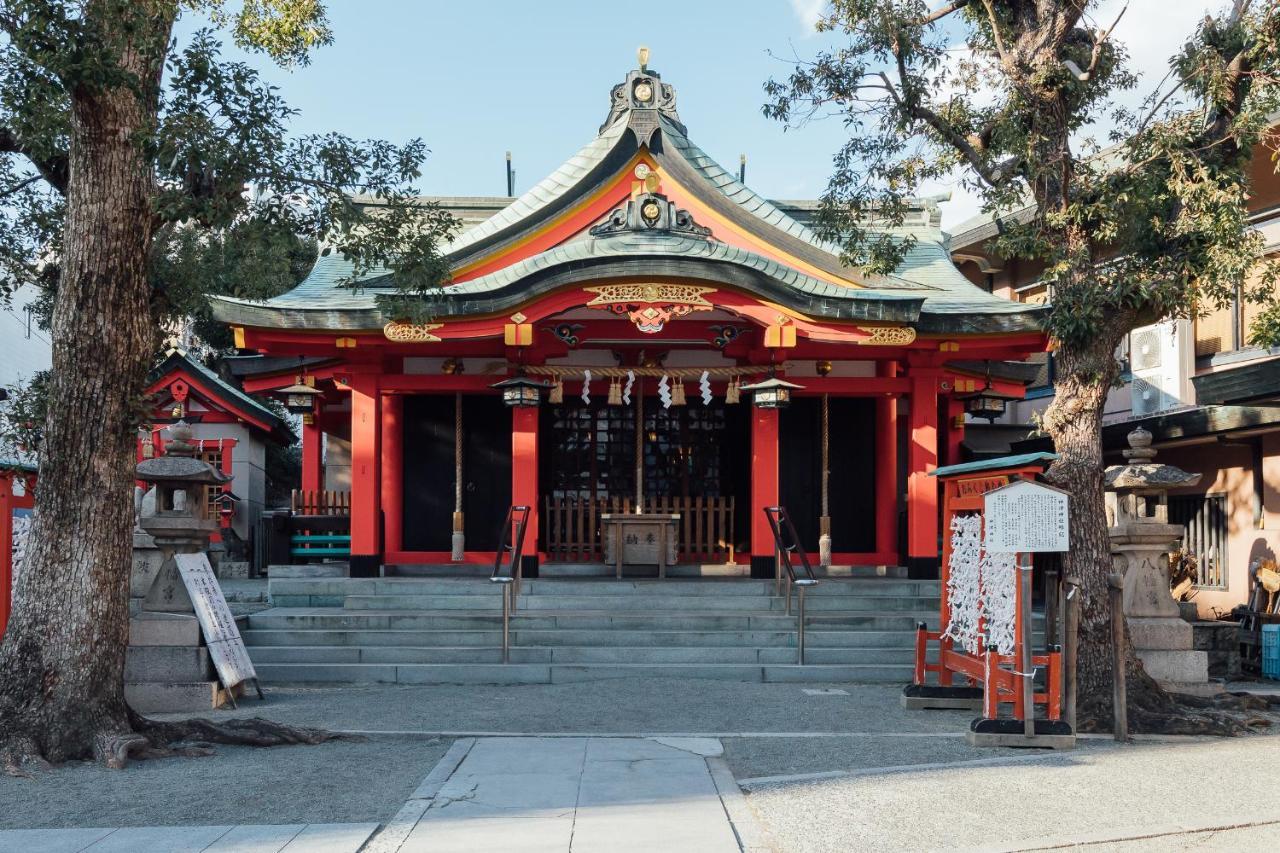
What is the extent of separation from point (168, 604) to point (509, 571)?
3414 millimetres

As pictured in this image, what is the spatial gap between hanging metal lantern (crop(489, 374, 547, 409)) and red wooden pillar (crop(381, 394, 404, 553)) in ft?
6.46

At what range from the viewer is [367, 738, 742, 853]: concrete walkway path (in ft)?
17.8

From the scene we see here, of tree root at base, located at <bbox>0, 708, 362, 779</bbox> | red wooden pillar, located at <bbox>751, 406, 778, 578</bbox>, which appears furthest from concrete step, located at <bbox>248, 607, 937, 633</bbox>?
tree root at base, located at <bbox>0, 708, 362, 779</bbox>

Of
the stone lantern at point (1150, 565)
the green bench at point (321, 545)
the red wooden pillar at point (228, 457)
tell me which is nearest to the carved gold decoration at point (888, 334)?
the stone lantern at point (1150, 565)

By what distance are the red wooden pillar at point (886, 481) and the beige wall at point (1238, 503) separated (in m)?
3.93

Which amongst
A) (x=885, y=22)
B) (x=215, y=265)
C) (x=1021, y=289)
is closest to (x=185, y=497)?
(x=215, y=265)

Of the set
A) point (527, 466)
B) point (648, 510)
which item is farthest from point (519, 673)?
point (648, 510)

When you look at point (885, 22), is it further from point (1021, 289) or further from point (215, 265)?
point (1021, 289)

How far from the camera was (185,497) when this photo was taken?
10312 millimetres

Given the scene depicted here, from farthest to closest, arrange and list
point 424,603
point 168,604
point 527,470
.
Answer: point 527,470
point 424,603
point 168,604

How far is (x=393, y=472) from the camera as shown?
15172 mm

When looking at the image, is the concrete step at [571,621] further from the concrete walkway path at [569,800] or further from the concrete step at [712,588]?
the concrete walkway path at [569,800]

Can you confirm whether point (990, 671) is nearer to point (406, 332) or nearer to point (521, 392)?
point (521, 392)

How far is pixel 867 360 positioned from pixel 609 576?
445 centimetres
